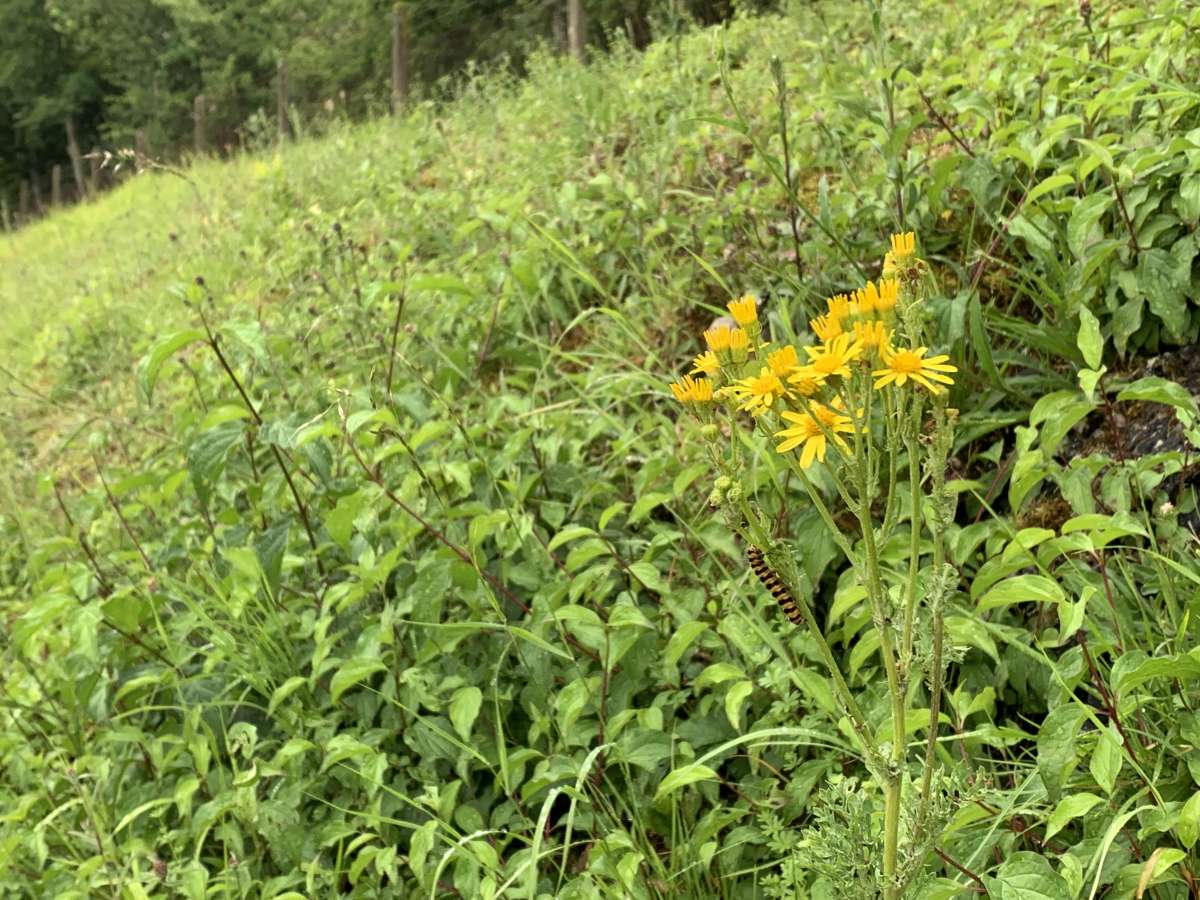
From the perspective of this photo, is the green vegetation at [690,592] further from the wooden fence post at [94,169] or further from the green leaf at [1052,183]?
the wooden fence post at [94,169]

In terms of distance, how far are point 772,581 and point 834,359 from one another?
241 millimetres

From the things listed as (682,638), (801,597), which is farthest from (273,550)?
(801,597)

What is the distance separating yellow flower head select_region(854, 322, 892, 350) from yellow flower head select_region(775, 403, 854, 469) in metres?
0.07

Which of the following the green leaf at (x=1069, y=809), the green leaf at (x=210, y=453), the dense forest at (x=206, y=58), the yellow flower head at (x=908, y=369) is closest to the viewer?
the yellow flower head at (x=908, y=369)

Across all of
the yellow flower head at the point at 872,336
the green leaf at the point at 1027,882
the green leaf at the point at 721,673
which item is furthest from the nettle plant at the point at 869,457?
the green leaf at the point at 721,673

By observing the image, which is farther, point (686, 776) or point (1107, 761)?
point (686, 776)

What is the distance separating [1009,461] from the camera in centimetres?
156

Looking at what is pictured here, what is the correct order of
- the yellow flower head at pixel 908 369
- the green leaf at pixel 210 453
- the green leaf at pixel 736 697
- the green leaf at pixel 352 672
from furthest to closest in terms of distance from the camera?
the green leaf at pixel 210 453, the green leaf at pixel 352 672, the green leaf at pixel 736 697, the yellow flower head at pixel 908 369

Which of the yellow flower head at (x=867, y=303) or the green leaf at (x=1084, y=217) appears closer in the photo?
the yellow flower head at (x=867, y=303)

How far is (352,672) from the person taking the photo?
5.13 feet

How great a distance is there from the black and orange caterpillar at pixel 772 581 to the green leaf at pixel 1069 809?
398 millimetres

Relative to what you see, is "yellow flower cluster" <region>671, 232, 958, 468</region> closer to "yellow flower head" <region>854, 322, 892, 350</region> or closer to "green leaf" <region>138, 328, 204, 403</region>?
"yellow flower head" <region>854, 322, 892, 350</region>

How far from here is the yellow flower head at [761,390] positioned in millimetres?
805

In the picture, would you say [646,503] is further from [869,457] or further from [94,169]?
[94,169]
